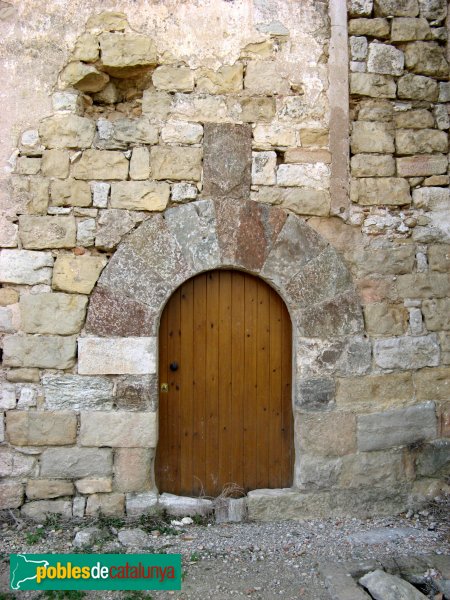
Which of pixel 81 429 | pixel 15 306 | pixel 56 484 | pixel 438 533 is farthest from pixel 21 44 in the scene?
pixel 438 533

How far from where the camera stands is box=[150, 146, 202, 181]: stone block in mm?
3805

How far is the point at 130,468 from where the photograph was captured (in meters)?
3.73

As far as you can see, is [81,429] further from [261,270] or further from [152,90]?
[152,90]

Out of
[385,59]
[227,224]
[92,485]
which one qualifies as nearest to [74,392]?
[92,485]

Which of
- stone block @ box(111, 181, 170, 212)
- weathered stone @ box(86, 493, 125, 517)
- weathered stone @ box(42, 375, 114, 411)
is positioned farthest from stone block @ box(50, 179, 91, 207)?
weathered stone @ box(86, 493, 125, 517)

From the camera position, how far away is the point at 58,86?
377 cm

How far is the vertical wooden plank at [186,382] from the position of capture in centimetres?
396

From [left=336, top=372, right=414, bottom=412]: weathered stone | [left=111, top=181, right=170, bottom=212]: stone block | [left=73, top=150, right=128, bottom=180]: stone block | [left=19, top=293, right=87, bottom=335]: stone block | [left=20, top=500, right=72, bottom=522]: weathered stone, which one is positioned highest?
[left=73, top=150, right=128, bottom=180]: stone block

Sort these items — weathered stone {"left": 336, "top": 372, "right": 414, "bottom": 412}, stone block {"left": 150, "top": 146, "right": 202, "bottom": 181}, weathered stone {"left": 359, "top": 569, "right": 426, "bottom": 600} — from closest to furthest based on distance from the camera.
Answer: weathered stone {"left": 359, "top": 569, "right": 426, "bottom": 600}
stone block {"left": 150, "top": 146, "right": 202, "bottom": 181}
weathered stone {"left": 336, "top": 372, "right": 414, "bottom": 412}

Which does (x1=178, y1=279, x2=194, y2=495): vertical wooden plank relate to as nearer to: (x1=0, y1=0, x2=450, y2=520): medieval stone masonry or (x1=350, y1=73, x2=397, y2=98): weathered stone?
(x1=0, y1=0, x2=450, y2=520): medieval stone masonry

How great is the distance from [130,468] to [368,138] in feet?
9.35

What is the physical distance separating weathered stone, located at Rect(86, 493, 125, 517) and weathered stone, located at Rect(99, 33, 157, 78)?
291cm

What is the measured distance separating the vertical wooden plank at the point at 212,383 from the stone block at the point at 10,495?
1285 mm

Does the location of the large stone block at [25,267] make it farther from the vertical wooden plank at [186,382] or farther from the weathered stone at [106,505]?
the weathered stone at [106,505]
